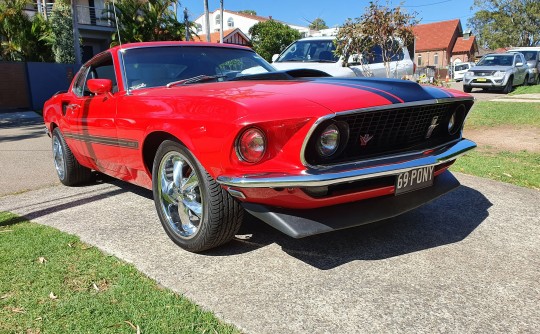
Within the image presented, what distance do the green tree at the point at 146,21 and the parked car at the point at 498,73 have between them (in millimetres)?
15740

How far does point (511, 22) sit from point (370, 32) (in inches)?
2250

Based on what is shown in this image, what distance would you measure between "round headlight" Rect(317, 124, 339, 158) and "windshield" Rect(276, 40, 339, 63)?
7308 mm

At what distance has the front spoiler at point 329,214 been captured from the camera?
8.40ft

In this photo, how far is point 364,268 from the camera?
2807 millimetres

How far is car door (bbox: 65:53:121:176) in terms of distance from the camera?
148 inches

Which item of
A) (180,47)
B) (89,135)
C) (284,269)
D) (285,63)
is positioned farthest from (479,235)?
(285,63)

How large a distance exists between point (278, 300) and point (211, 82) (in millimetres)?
1917

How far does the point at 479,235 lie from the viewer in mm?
3359

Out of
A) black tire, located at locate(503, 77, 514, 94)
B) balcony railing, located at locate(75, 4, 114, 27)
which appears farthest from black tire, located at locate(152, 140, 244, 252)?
balcony railing, located at locate(75, 4, 114, 27)

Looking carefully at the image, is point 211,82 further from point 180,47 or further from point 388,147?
point 388,147

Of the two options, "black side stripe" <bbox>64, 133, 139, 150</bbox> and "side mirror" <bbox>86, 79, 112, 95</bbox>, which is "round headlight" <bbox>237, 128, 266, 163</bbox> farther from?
"side mirror" <bbox>86, 79, 112, 95</bbox>

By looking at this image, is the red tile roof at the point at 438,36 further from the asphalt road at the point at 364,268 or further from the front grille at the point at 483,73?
the asphalt road at the point at 364,268

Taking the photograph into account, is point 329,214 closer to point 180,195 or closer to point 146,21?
point 180,195

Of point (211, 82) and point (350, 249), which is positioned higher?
point (211, 82)
